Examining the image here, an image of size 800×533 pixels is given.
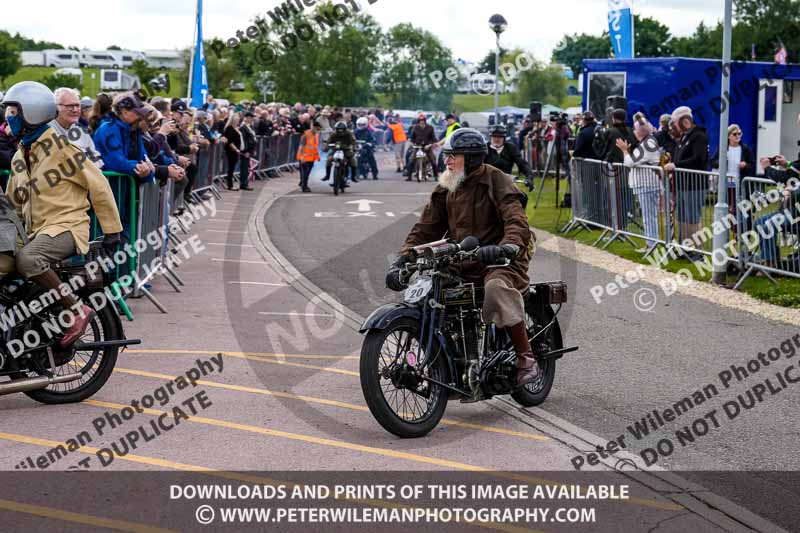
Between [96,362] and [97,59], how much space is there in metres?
98.6

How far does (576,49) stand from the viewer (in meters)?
136

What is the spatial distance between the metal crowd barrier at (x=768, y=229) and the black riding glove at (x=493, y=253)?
651 centimetres

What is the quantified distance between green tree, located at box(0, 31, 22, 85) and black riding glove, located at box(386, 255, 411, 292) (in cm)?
8880

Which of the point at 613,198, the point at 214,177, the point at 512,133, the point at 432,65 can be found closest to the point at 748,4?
the point at 432,65

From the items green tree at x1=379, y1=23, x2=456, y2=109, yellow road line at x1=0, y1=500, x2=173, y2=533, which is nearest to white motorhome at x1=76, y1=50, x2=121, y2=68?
green tree at x1=379, y1=23, x2=456, y2=109

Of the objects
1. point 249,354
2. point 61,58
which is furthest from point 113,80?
point 249,354

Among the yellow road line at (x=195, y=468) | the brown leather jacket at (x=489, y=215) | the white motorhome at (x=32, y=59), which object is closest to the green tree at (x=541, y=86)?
the white motorhome at (x=32, y=59)

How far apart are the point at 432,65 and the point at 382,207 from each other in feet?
163

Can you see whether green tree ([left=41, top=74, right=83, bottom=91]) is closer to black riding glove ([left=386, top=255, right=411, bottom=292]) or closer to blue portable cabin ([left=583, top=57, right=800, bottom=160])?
blue portable cabin ([left=583, top=57, right=800, bottom=160])

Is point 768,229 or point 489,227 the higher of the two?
point 489,227

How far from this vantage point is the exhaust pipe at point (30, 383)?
727 cm

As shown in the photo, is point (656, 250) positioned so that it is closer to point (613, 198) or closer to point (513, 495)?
point (613, 198)

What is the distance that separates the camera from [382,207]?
25406 mm

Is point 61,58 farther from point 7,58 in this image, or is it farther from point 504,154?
point 504,154
